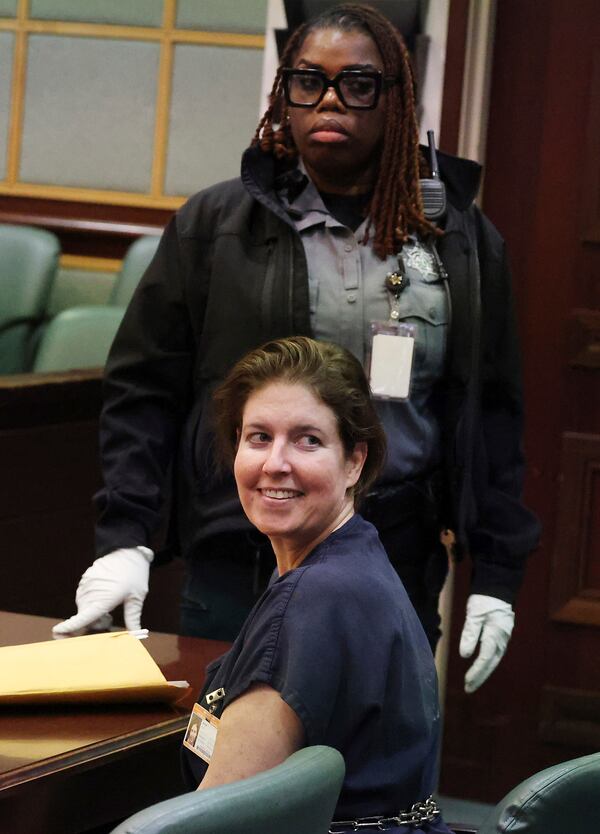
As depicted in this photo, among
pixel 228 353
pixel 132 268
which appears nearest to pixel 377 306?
pixel 228 353

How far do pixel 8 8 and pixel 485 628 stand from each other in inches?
127

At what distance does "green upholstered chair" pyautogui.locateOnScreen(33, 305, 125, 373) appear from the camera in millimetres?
4043

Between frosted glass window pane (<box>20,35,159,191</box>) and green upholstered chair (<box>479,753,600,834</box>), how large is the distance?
12.2 feet

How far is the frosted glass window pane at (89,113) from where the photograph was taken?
478cm

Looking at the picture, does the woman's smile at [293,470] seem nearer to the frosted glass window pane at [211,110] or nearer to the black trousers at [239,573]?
the black trousers at [239,573]

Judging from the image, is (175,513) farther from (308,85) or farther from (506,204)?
(506,204)

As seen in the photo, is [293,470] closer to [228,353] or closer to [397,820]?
[397,820]

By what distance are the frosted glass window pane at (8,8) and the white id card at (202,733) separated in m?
3.79

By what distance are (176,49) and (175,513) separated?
2652mm

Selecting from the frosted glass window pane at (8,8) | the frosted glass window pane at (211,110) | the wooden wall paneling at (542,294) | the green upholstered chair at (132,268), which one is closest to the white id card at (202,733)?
the wooden wall paneling at (542,294)

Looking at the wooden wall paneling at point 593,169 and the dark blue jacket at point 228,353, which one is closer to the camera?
the dark blue jacket at point 228,353

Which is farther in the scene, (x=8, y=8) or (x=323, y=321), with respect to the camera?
(x=8, y=8)

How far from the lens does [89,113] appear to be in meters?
4.83

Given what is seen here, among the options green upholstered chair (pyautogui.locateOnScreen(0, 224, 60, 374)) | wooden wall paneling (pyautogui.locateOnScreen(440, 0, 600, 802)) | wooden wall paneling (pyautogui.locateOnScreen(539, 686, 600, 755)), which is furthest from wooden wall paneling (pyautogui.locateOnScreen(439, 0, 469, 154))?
green upholstered chair (pyautogui.locateOnScreen(0, 224, 60, 374))
